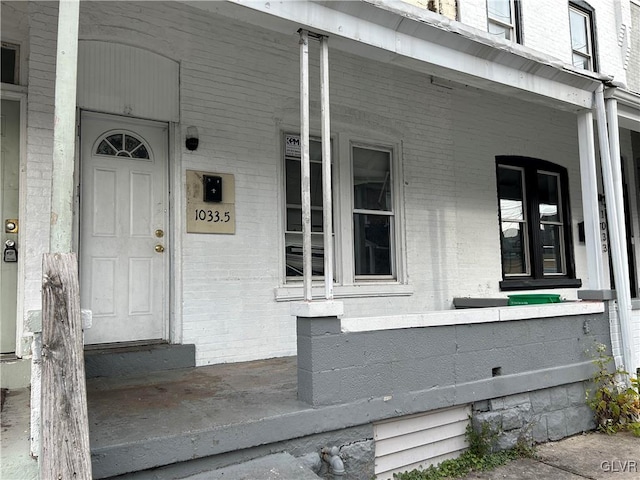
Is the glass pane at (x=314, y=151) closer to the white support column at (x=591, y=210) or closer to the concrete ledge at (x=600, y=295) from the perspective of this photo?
the white support column at (x=591, y=210)

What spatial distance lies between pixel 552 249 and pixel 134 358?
6.61 metres

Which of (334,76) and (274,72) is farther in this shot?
(334,76)

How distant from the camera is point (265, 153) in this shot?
17.5ft

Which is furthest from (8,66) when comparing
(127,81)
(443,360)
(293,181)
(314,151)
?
(443,360)

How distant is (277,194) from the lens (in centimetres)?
538

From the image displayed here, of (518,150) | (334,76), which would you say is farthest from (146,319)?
(518,150)

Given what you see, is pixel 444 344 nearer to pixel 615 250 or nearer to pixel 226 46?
pixel 615 250

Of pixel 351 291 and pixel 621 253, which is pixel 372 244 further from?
pixel 621 253

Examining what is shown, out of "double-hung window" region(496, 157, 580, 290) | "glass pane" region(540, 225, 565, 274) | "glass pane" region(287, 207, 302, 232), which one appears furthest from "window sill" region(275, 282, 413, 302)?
"glass pane" region(540, 225, 565, 274)

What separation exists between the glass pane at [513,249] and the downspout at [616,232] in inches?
81.3

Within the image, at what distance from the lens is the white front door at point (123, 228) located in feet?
14.7

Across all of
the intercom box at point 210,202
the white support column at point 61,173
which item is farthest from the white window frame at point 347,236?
the white support column at point 61,173

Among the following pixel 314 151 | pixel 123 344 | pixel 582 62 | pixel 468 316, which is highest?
pixel 582 62

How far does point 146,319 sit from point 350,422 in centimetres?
232
